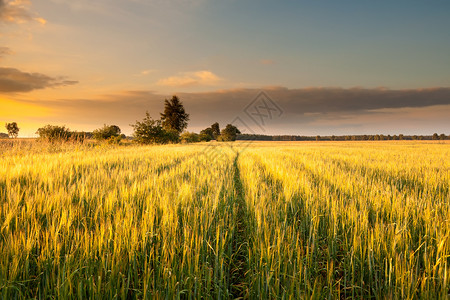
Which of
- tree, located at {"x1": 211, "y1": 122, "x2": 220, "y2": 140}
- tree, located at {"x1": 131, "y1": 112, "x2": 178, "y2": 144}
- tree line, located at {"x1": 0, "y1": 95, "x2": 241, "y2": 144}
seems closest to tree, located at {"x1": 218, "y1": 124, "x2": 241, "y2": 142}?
tree line, located at {"x1": 0, "y1": 95, "x2": 241, "y2": 144}

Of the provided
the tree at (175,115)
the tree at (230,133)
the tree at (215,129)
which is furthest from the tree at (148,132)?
the tree at (215,129)

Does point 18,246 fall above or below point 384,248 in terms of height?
above

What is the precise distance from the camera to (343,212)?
116 inches

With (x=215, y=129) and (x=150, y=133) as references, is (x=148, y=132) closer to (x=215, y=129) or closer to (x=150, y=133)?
(x=150, y=133)

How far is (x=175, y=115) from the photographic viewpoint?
63406mm

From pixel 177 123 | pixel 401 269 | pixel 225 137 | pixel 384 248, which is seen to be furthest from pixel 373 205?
pixel 225 137

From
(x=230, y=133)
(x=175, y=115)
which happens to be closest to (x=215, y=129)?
(x=230, y=133)

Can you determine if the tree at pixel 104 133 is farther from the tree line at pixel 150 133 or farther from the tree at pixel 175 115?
the tree at pixel 175 115

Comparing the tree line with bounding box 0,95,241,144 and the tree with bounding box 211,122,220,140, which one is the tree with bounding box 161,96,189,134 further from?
the tree with bounding box 211,122,220,140

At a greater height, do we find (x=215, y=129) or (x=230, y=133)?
(x=215, y=129)

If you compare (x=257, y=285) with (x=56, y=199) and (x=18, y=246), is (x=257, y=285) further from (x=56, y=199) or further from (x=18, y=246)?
(x=56, y=199)

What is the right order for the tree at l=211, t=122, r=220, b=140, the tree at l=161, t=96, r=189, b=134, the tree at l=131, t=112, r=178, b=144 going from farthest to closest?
the tree at l=211, t=122, r=220, b=140
the tree at l=161, t=96, r=189, b=134
the tree at l=131, t=112, r=178, b=144

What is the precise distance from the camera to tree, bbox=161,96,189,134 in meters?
62.9

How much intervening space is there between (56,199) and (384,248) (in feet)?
13.0
